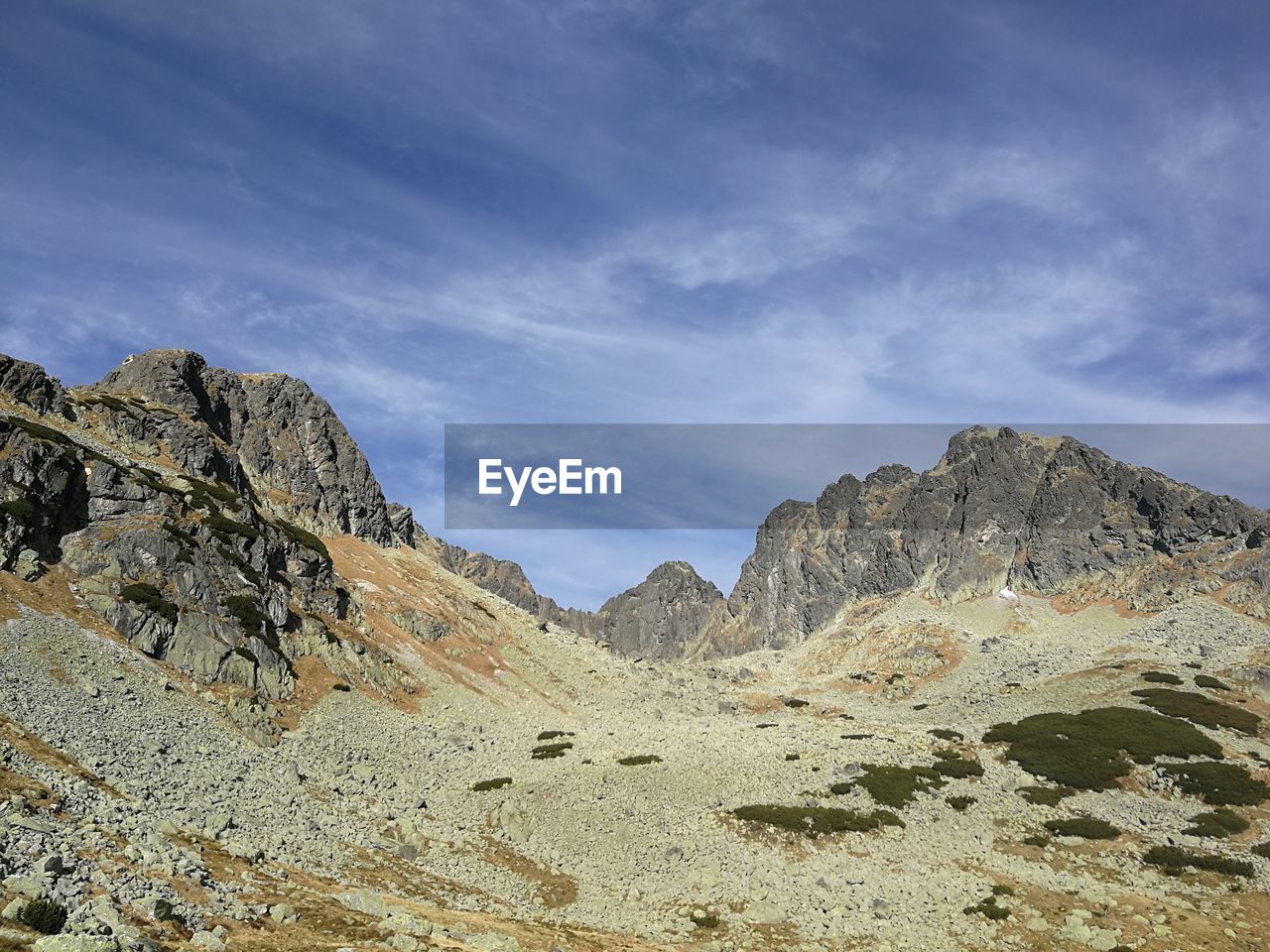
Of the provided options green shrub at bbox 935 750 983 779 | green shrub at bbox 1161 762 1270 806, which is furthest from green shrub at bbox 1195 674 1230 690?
green shrub at bbox 935 750 983 779

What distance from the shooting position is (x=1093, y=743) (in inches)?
2386

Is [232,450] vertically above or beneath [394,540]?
above

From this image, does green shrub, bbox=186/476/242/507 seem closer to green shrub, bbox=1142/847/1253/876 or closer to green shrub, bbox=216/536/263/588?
green shrub, bbox=216/536/263/588

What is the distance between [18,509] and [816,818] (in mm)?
56730

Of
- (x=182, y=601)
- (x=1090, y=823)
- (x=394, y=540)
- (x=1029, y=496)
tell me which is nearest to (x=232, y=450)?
(x=394, y=540)

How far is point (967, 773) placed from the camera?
51.6 metres

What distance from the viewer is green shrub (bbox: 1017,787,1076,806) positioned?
46.7m

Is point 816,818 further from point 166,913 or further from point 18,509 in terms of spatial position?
point 18,509

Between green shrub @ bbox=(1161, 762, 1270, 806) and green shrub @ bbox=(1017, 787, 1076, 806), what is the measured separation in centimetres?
846

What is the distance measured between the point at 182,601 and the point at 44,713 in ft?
85.0

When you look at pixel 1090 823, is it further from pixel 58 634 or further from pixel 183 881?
pixel 58 634

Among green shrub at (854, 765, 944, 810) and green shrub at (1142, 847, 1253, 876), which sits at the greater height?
green shrub at (854, 765, 944, 810)

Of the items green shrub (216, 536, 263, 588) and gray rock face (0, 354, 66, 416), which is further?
gray rock face (0, 354, 66, 416)

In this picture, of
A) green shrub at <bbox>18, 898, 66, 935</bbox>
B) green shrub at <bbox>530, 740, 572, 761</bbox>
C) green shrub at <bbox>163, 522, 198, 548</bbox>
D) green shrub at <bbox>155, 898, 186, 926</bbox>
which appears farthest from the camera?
green shrub at <bbox>163, 522, 198, 548</bbox>
